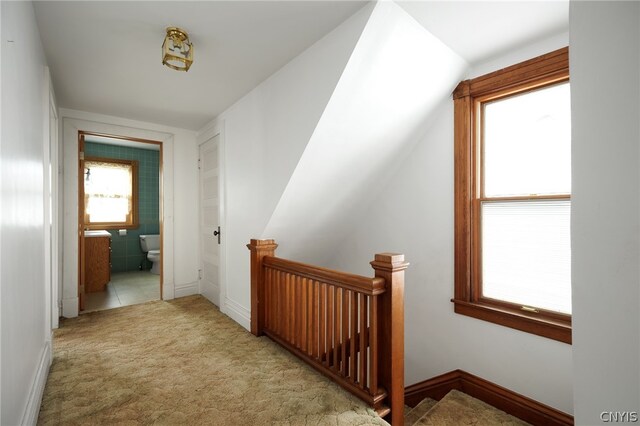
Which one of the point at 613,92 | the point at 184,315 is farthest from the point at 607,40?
the point at 184,315

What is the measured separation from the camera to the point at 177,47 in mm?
1896

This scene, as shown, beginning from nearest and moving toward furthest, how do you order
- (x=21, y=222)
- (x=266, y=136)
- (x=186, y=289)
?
(x=21, y=222) < (x=266, y=136) < (x=186, y=289)

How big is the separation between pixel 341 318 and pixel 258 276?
39.0 inches

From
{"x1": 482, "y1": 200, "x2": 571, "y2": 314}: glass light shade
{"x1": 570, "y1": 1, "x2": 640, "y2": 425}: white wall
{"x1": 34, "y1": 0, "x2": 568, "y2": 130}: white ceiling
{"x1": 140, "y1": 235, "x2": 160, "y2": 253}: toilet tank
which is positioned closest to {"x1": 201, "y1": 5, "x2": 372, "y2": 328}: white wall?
{"x1": 34, "y1": 0, "x2": 568, "y2": 130}: white ceiling

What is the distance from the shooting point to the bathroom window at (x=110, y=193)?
5.21m

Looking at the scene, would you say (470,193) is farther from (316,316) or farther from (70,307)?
(70,307)

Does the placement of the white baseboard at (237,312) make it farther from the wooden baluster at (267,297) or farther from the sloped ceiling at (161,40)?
the sloped ceiling at (161,40)

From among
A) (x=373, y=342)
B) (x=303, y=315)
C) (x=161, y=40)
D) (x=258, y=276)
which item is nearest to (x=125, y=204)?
(x=258, y=276)

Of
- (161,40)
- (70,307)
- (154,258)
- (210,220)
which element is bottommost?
(70,307)

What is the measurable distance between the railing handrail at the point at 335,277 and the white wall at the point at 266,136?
1.37ft

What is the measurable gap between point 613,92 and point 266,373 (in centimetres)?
221

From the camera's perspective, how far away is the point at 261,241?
8.56 feet

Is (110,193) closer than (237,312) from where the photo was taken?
No

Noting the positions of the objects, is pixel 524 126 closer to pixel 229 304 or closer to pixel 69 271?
pixel 229 304
